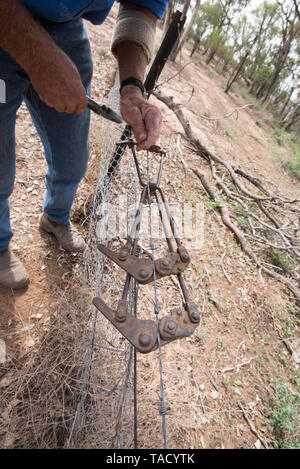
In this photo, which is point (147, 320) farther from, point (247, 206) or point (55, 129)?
point (247, 206)

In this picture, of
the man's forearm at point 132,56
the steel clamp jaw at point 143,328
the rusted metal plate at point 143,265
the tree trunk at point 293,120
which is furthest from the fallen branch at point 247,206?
the tree trunk at point 293,120

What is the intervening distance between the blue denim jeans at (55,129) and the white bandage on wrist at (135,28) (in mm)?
188

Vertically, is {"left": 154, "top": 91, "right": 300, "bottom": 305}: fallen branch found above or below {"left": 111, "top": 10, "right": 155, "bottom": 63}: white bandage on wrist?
below

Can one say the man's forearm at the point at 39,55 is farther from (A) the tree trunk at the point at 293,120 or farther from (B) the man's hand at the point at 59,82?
(A) the tree trunk at the point at 293,120

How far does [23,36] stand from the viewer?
791 millimetres

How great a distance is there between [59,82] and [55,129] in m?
0.56

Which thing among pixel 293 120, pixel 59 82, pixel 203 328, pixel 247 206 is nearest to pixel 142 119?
pixel 59 82

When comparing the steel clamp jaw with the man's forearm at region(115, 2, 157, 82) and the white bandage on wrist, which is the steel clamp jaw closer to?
the man's forearm at region(115, 2, 157, 82)

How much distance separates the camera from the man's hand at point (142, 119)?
114cm

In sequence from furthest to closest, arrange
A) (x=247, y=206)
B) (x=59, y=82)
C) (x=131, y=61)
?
(x=247, y=206) < (x=131, y=61) < (x=59, y=82)

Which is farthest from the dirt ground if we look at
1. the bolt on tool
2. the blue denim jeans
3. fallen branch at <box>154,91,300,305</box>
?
the bolt on tool

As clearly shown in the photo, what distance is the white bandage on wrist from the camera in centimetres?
124

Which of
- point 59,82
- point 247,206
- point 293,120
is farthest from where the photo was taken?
point 293,120

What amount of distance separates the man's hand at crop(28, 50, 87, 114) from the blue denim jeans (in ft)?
1.08
